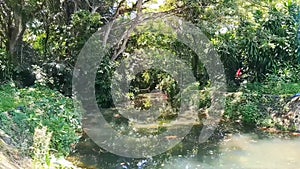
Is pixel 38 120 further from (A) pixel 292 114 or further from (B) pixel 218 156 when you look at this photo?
(A) pixel 292 114

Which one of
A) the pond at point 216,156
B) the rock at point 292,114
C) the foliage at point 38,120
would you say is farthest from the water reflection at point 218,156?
the rock at point 292,114

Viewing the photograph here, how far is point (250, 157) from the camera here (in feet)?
18.0

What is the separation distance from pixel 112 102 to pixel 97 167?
5.12 metres

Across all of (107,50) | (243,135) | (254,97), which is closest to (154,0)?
(107,50)

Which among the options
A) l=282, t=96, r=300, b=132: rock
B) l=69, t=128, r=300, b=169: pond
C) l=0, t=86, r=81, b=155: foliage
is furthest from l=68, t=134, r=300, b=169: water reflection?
l=282, t=96, r=300, b=132: rock

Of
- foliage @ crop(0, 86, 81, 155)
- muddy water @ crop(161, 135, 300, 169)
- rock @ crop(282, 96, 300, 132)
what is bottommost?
muddy water @ crop(161, 135, 300, 169)

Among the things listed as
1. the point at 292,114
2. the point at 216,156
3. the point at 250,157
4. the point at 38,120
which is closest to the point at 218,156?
the point at 216,156

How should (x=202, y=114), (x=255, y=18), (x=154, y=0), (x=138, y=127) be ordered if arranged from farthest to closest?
(x=154, y=0), (x=255, y=18), (x=202, y=114), (x=138, y=127)

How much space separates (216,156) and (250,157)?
476 mm

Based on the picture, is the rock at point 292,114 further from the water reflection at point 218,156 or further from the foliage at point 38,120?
the foliage at point 38,120

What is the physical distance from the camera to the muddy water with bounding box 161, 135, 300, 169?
5.11 m

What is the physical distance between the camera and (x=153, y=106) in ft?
34.5

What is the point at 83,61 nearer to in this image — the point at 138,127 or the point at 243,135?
the point at 138,127

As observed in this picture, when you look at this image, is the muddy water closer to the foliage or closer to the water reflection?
the water reflection
